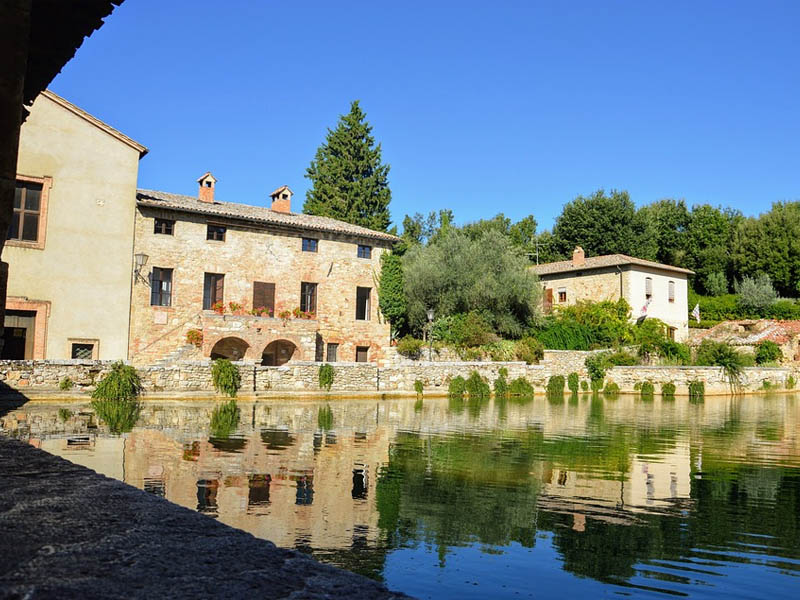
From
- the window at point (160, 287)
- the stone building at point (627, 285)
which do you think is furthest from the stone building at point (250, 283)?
the stone building at point (627, 285)

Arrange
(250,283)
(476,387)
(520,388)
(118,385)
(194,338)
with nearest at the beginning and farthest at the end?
(118,385) → (194,338) → (476,387) → (250,283) → (520,388)

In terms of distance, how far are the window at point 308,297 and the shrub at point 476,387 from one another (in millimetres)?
7777

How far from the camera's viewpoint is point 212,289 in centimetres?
2862

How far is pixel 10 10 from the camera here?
3002mm

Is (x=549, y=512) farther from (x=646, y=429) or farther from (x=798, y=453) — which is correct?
(x=646, y=429)

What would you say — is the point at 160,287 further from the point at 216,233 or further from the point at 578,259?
the point at 578,259

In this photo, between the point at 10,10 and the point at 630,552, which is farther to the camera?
the point at 630,552

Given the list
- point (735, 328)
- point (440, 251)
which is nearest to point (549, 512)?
point (440, 251)

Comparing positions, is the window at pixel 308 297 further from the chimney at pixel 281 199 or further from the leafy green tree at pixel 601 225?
the leafy green tree at pixel 601 225

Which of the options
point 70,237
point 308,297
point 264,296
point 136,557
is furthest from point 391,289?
point 136,557

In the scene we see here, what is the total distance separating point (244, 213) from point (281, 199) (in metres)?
3.46

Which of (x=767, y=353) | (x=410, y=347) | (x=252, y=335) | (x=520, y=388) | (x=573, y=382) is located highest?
(x=767, y=353)

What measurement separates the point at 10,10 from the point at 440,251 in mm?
33006

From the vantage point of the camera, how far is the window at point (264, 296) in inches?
1157
